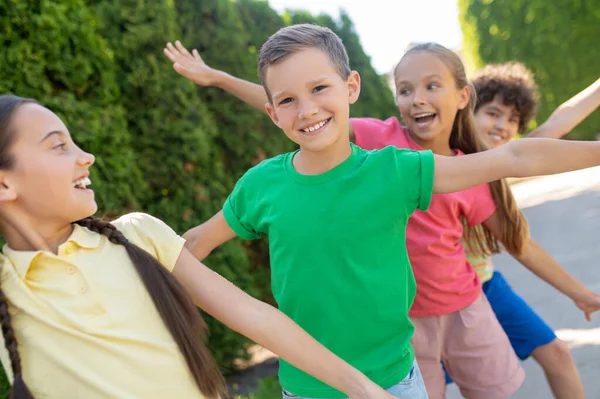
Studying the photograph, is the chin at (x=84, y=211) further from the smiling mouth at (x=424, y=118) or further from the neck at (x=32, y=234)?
the smiling mouth at (x=424, y=118)

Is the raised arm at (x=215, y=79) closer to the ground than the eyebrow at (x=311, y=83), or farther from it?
closer to the ground

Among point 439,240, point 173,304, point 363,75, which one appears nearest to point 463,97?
point 439,240

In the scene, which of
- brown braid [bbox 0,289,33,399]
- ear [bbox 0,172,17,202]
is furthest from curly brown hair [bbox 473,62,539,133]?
brown braid [bbox 0,289,33,399]

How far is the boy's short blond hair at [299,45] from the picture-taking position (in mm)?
1990

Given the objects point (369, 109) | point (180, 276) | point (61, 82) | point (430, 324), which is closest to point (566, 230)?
point (369, 109)

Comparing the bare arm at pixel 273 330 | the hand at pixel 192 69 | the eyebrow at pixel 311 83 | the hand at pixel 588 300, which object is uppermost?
the eyebrow at pixel 311 83

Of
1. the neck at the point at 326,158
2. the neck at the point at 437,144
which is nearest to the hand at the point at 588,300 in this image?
the neck at the point at 437,144

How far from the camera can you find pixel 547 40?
11.3 m

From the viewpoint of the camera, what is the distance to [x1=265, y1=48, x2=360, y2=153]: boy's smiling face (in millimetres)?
1980

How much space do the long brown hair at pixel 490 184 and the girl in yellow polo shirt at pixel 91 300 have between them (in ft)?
4.20

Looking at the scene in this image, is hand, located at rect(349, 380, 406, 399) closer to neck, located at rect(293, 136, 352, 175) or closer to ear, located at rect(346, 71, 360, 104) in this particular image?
neck, located at rect(293, 136, 352, 175)

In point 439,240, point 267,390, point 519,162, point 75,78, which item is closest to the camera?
point 519,162

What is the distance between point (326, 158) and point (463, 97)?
3.61 feet

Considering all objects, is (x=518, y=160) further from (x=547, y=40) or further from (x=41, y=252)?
(x=547, y=40)
